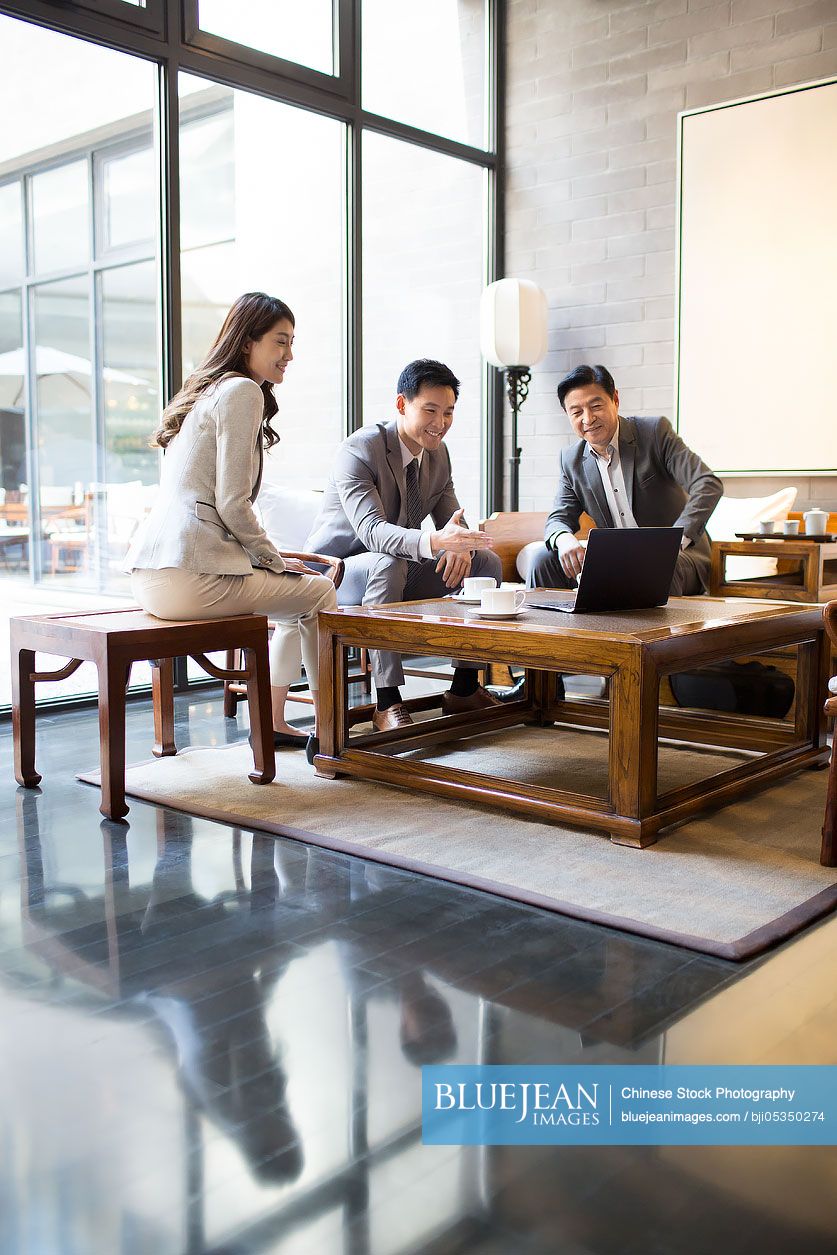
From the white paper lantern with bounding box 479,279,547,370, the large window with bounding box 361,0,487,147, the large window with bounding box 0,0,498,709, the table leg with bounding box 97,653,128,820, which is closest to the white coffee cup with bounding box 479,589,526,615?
the table leg with bounding box 97,653,128,820

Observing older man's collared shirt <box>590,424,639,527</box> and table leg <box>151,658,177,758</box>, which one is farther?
older man's collared shirt <box>590,424,639,527</box>

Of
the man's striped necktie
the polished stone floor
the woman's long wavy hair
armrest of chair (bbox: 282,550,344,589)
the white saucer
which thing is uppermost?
the woman's long wavy hair

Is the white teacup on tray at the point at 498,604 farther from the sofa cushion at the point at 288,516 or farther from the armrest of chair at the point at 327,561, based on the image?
the sofa cushion at the point at 288,516

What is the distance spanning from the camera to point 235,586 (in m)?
2.87

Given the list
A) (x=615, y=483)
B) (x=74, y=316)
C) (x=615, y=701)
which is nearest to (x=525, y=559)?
(x=615, y=483)

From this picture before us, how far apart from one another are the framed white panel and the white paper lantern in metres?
0.63

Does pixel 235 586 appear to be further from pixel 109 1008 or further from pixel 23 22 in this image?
pixel 23 22

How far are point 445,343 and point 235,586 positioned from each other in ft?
9.89

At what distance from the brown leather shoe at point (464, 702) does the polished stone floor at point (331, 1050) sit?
126 centimetres

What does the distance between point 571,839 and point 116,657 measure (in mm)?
1083

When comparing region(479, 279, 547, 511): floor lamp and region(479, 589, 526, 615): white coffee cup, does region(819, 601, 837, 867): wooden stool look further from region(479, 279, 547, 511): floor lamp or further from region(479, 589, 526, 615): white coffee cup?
region(479, 279, 547, 511): floor lamp

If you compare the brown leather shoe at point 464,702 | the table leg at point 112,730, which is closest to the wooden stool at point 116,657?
the table leg at point 112,730

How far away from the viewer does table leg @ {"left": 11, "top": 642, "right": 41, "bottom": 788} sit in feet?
9.27

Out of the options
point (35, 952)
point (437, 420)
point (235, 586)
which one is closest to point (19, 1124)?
point (35, 952)
